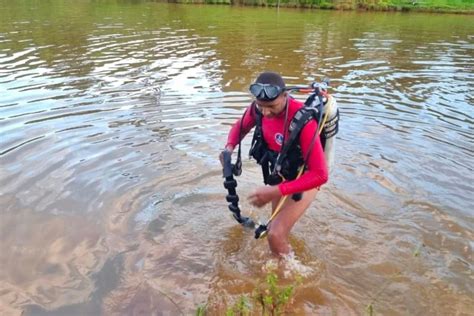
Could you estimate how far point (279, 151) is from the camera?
16.4ft

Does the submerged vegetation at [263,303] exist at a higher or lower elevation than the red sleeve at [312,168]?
lower

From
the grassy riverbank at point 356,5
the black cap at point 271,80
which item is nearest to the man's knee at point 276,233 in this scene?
the black cap at point 271,80

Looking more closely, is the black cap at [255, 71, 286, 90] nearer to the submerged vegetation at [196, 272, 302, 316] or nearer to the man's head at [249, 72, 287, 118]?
the man's head at [249, 72, 287, 118]

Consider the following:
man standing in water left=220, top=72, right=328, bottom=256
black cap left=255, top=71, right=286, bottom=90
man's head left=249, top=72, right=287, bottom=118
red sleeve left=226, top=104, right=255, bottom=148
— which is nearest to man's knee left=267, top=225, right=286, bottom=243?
man standing in water left=220, top=72, right=328, bottom=256

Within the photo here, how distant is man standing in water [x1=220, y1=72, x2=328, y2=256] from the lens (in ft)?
14.8

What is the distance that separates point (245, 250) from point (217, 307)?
1130 mm

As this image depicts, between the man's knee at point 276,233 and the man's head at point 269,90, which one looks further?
the man's knee at point 276,233

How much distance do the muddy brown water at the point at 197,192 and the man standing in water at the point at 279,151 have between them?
0.69 metres

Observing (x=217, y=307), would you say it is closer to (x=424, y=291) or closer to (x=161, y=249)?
(x=161, y=249)

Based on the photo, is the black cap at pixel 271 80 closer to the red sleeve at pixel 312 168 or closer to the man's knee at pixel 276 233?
the red sleeve at pixel 312 168

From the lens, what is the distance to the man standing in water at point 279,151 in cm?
452

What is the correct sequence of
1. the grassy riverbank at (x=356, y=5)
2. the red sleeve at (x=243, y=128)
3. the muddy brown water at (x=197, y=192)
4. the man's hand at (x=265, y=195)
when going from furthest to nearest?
1. the grassy riverbank at (x=356, y=5)
2. the red sleeve at (x=243, y=128)
3. the muddy brown water at (x=197, y=192)
4. the man's hand at (x=265, y=195)

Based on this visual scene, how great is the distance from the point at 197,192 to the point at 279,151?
2.46m

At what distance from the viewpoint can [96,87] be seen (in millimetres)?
12375
